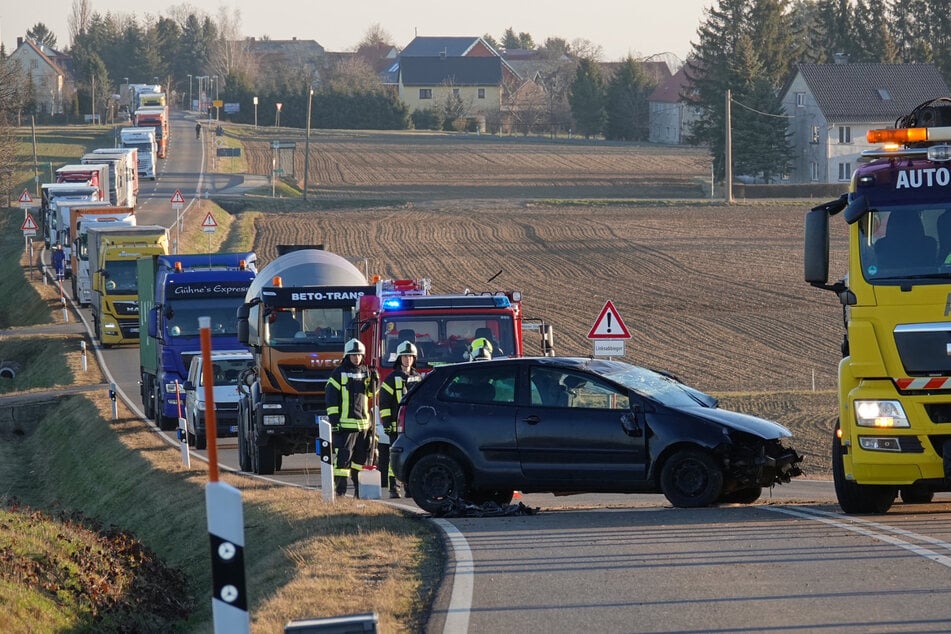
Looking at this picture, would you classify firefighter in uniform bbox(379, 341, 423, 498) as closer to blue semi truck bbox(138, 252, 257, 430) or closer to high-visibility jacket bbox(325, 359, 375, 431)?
high-visibility jacket bbox(325, 359, 375, 431)

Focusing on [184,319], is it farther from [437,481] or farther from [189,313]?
[437,481]

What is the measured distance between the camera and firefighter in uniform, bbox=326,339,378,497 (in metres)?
16.2

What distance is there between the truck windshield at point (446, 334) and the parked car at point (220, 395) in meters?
7.40

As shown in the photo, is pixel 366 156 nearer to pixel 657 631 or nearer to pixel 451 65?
pixel 451 65

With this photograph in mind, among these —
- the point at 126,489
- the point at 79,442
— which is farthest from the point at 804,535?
the point at 79,442

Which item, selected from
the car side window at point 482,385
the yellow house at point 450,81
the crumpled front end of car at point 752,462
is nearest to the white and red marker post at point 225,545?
the car side window at point 482,385

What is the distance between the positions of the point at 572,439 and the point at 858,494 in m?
2.62

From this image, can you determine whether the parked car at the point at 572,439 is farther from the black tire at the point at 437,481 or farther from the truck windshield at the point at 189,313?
the truck windshield at the point at 189,313

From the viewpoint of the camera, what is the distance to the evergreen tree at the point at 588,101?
134 m

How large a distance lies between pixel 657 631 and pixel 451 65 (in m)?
157

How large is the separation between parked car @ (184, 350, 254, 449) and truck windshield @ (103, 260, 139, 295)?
555 inches

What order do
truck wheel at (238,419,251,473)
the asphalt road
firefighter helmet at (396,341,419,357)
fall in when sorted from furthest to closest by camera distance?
truck wheel at (238,419,251,473) < firefighter helmet at (396,341,419,357) < the asphalt road

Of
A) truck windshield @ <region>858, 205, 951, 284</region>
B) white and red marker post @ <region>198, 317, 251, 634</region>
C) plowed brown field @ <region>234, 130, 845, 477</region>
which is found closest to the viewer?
white and red marker post @ <region>198, 317, 251, 634</region>

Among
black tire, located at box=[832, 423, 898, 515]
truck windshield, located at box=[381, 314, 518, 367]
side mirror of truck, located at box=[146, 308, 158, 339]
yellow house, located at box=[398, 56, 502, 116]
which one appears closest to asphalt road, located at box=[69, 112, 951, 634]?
black tire, located at box=[832, 423, 898, 515]
